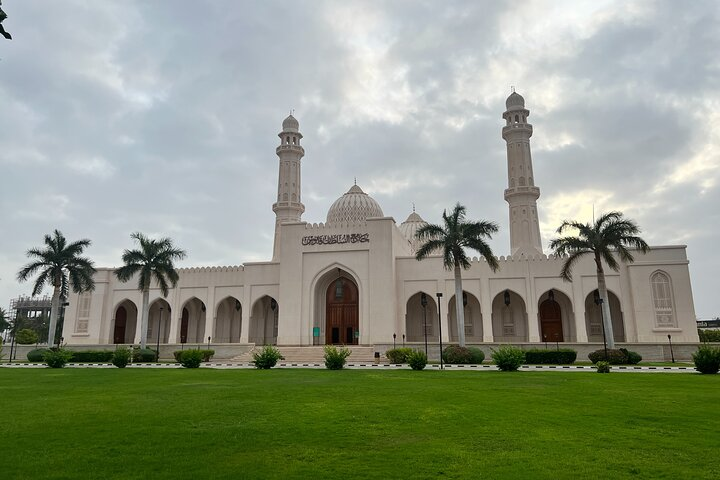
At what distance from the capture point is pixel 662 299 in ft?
92.1

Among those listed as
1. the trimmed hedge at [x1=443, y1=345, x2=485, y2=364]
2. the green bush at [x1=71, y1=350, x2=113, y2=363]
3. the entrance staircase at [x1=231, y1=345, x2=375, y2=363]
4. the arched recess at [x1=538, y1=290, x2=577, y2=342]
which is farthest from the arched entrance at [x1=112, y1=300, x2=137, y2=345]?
the arched recess at [x1=538, y1=290, x2=577, y2=342]

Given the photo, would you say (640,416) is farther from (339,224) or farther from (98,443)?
(339,224)

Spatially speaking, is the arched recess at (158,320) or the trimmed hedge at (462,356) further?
the arched recess at (158,320)

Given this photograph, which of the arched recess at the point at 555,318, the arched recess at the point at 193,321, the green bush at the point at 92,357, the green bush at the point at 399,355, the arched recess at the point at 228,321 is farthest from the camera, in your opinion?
the arched recess at the point at 193,321

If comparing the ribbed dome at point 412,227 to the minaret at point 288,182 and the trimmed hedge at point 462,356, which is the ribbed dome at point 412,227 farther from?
the trimmed hedge at point 462,356

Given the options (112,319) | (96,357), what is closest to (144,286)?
(96,357)

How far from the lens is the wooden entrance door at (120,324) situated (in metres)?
37.5

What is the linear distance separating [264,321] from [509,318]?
15.6 m

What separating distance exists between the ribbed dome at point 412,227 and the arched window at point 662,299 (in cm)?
1520

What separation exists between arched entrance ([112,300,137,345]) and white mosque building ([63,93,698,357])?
1120mm

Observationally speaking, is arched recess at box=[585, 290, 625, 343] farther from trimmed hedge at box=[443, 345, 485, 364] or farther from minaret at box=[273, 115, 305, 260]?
minaret at box=[273, 115, 305, 260]

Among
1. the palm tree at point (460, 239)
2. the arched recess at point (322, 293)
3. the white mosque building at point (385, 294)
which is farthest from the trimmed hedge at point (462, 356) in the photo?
the arched recess at point (322, 293)

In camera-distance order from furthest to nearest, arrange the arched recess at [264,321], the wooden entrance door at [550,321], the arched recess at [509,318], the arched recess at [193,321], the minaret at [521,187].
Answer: the arched recess at [193,321] → the arched recess at [264,321] → the minaret at [521,187] → the wooden entrance door at [550,321] → the arched recess at [509,318]

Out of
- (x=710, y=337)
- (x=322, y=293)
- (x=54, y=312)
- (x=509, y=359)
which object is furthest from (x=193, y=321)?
(x=710, y=337)
